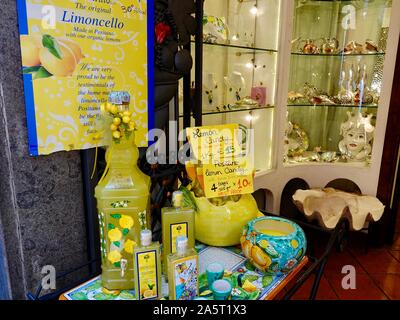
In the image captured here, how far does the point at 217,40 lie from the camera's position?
185 cm

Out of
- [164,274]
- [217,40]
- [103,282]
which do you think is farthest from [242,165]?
[217,40]

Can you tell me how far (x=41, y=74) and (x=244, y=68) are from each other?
1553 mm

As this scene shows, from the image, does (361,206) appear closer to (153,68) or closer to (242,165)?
(242,165)

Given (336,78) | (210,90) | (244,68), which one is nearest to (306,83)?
(336,78)

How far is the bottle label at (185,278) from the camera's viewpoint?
784 mm

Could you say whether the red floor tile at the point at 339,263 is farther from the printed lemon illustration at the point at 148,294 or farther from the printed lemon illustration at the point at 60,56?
the printed lemon illustration at the point at 60,56

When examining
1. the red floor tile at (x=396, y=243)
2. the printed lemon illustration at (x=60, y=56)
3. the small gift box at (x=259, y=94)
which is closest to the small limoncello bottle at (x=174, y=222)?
the printed lemon illustration at (x=60, y=56)

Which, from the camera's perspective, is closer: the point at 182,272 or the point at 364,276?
the point at 182,272

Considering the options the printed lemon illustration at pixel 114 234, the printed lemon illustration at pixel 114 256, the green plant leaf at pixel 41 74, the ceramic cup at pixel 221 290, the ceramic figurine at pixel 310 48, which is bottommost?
the ceramic cup at pixel 221 290

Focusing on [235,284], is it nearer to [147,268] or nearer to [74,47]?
[147,268]

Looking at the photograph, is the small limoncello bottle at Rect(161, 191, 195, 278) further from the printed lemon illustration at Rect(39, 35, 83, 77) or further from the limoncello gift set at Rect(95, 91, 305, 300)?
the printed lemon illustration at Rect(39, 35, 83, 77)

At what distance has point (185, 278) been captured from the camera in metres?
0.79

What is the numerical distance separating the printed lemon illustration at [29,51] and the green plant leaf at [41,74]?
19 millimetres
